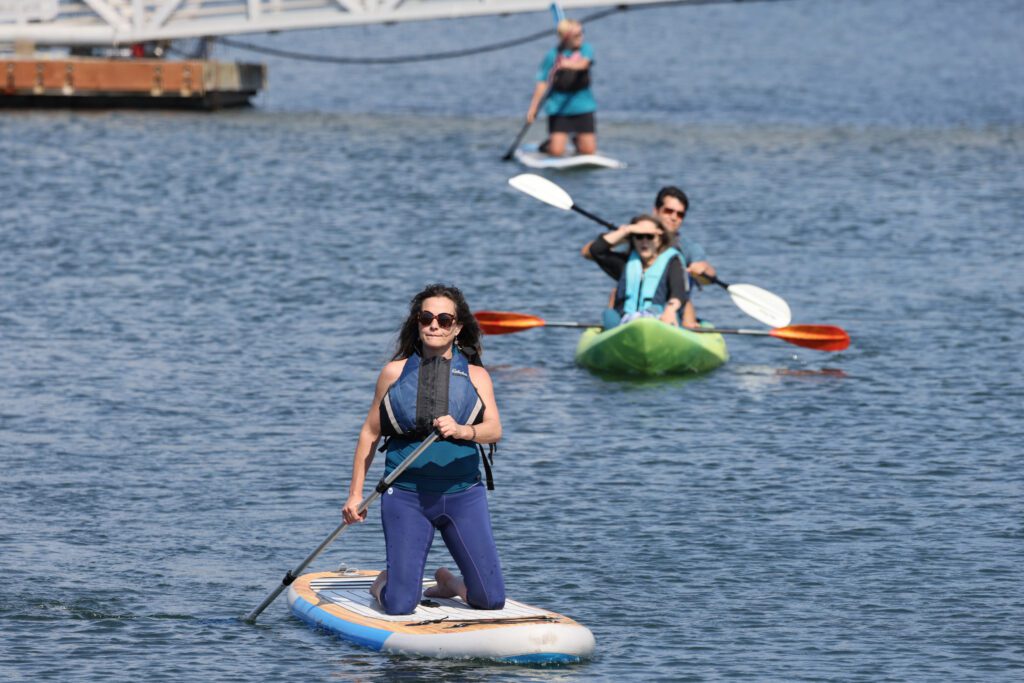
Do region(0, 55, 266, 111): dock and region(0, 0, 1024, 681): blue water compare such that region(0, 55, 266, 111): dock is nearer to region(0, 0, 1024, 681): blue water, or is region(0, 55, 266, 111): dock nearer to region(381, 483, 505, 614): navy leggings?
region(0, 0, 1024, 681): blue water

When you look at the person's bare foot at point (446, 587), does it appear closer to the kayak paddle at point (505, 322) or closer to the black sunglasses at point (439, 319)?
the black sunglasses at point (439, 319)

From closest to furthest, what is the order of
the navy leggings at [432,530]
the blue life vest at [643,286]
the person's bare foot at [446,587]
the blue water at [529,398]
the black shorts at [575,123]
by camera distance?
the navy leggings at [432,530] → the person's bare foot at [446,587] → the blue water at [529,398] → the blue life vest at [643,286] → the black shorts at [575,123]

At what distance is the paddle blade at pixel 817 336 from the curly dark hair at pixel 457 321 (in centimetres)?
803

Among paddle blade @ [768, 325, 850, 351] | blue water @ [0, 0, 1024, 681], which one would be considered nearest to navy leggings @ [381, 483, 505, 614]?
blue water @ [0, 0, 1024, 681]

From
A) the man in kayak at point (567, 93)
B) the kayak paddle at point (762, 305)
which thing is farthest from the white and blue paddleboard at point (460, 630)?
the man in kayak at point (567, 93)

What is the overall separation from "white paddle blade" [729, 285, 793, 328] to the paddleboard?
11.4 metres

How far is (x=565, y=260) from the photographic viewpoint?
75.8 feet

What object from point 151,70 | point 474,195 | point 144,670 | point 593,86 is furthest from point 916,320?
point 593,86

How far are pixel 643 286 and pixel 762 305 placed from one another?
1.93 metres

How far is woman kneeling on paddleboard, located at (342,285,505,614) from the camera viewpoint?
9.71 meters

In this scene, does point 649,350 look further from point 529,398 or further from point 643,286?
point 529,398

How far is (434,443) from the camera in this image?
9742 mm

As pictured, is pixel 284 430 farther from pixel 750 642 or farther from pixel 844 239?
pixel 844 239

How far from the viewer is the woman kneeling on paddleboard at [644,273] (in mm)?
16016
